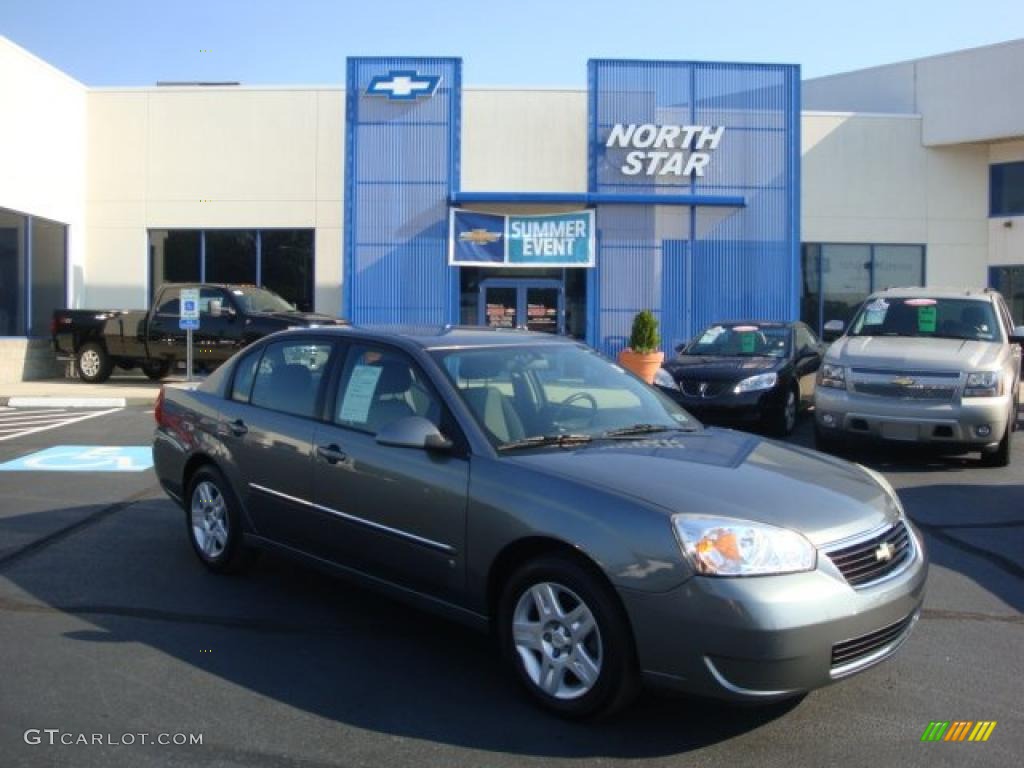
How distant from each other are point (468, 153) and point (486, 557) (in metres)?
19.2

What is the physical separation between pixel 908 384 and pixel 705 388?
2.45 metres

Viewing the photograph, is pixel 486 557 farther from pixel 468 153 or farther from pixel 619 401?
pixel 468 153

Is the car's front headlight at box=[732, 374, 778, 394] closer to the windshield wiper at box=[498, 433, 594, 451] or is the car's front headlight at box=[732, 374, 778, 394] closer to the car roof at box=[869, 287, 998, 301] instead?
the car roof at box=[869, 287, 998, 301]

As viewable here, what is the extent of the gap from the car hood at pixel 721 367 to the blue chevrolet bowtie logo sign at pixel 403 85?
456 inches

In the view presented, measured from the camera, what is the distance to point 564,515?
371 centimetres

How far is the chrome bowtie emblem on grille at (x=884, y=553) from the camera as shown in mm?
3744

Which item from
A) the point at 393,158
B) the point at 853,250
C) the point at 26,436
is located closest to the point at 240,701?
the point at 26,436

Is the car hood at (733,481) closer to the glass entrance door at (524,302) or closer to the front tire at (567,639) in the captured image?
the front tire at (567,639)

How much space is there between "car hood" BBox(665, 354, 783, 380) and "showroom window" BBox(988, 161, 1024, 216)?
580 inches

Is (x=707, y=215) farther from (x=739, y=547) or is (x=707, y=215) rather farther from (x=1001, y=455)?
(x=739, y=547)

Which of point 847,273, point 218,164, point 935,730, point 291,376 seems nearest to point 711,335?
point 291,376

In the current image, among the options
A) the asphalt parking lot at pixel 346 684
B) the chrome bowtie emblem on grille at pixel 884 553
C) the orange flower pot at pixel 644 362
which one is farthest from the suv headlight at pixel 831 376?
the orange flower pot at pixel 644 362

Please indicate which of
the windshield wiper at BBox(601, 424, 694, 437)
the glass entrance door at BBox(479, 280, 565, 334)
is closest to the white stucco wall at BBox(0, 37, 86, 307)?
the glass entrance door at BBox(479, 280, 565, 334)

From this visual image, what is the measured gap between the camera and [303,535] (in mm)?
5004
